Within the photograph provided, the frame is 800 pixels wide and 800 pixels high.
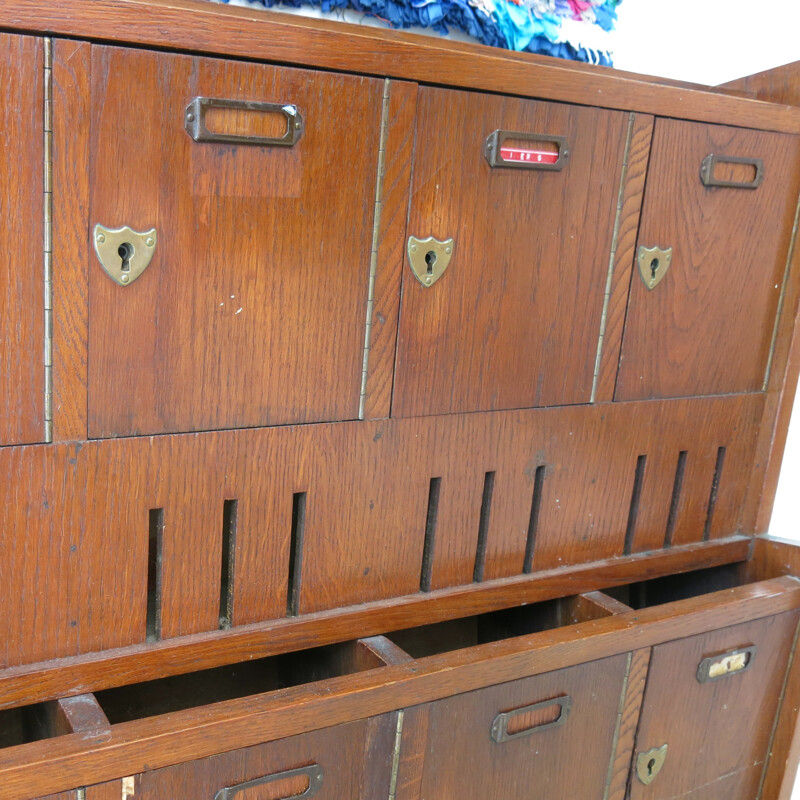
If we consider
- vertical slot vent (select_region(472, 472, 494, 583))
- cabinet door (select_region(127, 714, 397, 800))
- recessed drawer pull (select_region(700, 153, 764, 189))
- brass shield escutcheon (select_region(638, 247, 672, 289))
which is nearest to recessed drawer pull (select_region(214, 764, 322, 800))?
cabinet door (select_region(127, 714, 397, 800))

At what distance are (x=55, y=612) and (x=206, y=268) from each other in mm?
423

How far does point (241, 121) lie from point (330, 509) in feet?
1.62

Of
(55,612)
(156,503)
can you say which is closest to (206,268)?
(156,503)

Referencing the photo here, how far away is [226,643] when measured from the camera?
1.18 meters

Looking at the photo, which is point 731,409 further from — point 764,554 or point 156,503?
point 156,503

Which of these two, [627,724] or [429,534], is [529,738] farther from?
[429,534]

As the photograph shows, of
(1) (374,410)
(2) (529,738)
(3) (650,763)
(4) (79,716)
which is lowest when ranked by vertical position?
(3) (650,763)

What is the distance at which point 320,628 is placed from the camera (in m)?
1.25

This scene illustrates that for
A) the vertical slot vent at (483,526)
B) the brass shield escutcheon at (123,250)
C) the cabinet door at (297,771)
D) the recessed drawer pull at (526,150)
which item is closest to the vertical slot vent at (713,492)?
the vertical slot vent at (483,526)

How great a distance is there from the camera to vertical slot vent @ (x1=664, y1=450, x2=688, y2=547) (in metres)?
1.59

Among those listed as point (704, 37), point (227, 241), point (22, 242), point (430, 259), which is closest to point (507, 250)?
point (430, 259)

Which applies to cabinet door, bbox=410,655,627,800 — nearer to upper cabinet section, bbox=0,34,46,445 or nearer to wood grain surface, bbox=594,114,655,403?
wood grain surface, bbox=594,114,655,403

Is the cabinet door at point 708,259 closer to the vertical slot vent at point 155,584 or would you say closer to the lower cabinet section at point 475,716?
the lower cabinet section at point 475,716

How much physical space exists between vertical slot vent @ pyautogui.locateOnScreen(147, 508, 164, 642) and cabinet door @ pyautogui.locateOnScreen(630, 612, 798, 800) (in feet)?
2.36
